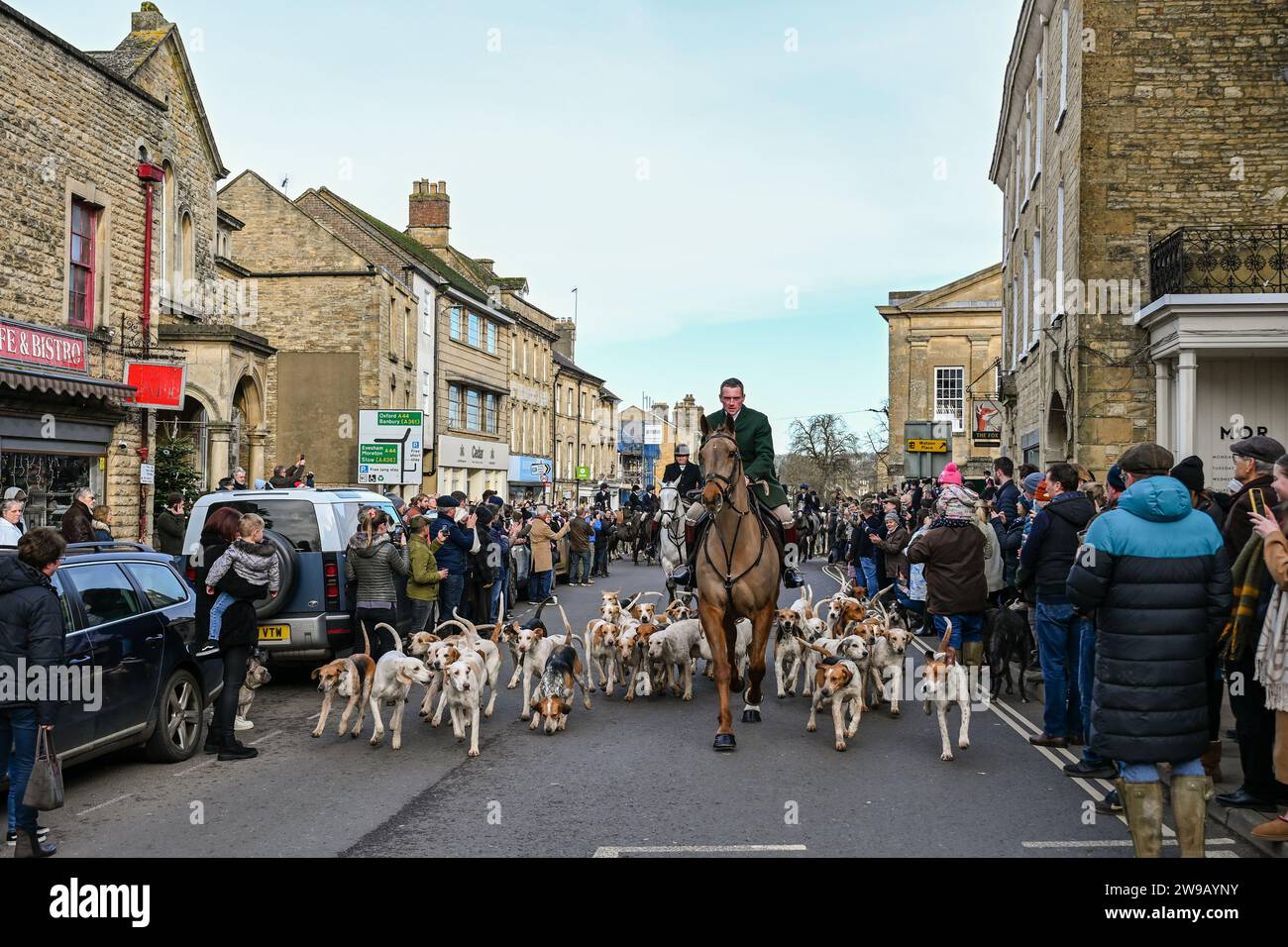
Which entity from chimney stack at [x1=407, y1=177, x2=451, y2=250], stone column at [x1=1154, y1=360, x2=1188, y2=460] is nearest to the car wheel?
stone column at [x1=1154, y1=360, x2=1188, y2=460]

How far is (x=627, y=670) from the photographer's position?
10.8 metres

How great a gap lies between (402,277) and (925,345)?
27328mm

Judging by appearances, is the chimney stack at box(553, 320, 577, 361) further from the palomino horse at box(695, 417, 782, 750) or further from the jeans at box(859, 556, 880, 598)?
the palomino horse at box(695, 417, 782, 750)

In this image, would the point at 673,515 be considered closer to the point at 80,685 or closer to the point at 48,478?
the point at 80,685

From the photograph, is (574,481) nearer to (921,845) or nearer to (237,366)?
(237,366)

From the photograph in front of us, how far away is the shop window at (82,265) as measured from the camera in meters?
18.4

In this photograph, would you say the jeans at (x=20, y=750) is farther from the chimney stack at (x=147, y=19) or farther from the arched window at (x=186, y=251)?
the chimney stack at (x=147, y=19)

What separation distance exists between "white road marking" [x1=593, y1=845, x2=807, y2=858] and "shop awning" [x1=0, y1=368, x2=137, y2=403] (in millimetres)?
13695

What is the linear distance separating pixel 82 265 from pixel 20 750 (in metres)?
15.5

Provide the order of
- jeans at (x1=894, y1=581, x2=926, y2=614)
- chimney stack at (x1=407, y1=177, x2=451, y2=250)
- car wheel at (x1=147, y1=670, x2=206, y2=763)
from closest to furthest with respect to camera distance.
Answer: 1. car wheel at (x1=147, y1=670, x2=206, y2=763)
2. jeans at (x1=894, y1=581, x2=926, y2=614)
3. chimney stack at (x1=407, y1=177, x2=451, y2=250)

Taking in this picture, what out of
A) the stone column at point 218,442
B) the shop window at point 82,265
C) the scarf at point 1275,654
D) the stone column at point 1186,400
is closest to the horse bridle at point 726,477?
the scarf at point 1275,654

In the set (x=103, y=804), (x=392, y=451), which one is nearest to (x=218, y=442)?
(x=392, y=451)

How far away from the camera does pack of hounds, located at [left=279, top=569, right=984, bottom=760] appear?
→ 28.0 feet

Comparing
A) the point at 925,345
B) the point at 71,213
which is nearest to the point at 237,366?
the point at 71,213
